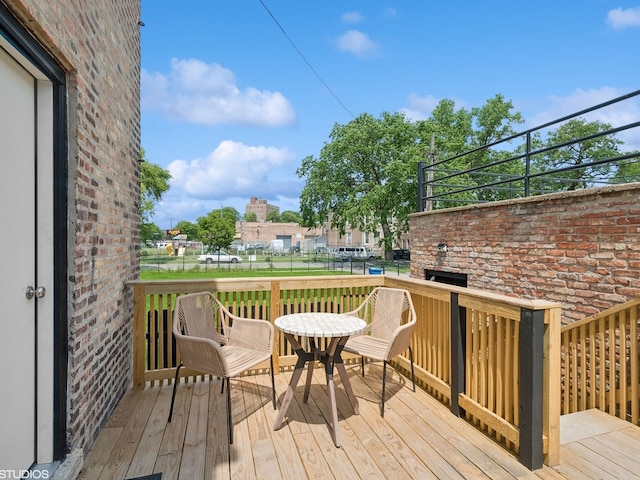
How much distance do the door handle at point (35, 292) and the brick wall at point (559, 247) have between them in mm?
4086

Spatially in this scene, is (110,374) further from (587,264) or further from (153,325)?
(587,264)

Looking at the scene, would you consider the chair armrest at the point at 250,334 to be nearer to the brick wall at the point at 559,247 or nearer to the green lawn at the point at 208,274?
the brick wall at the point at 559,247

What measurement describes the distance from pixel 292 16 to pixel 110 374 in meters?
6.75

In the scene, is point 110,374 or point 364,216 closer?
point 110,374

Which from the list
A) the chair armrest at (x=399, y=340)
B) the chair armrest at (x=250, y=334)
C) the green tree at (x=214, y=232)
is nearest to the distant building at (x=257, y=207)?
the green tree at (x=214, y=232)

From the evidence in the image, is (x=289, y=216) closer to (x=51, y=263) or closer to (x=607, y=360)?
(x=607, y=360)

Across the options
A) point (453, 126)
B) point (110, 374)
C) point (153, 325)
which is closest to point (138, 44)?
point (153, 325)

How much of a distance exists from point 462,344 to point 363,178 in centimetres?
1963

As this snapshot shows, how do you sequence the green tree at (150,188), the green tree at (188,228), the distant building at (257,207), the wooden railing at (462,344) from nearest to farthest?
1. the wooden railing at (462,344)
2. the green tree at (150,188)
3. the green tree at (188,228)
4. the distant building at (257,207)

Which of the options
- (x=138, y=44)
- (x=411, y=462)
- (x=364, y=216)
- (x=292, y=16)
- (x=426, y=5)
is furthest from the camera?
(x=364, y=216)

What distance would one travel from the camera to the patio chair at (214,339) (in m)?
2.48

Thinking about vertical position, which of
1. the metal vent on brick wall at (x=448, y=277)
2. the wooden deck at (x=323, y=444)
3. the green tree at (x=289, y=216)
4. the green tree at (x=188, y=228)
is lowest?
the wooden deck at (x=323, y=444)

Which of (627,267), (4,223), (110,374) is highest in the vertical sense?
(4,223)

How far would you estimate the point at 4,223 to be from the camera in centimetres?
162
